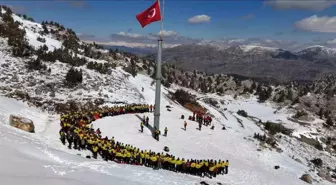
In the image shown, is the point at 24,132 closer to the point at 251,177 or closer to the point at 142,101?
the point at 251,177

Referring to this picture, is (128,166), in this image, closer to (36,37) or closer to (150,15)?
Answer: (150,15)

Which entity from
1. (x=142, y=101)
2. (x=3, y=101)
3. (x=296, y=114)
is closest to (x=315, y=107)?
(x=296, y=114)

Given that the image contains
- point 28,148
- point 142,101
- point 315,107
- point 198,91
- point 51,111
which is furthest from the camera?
point 198,91

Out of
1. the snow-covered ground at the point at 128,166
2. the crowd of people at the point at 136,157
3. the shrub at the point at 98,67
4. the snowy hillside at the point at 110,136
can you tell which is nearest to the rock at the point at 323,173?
the snowy hillside at the point at 110,136

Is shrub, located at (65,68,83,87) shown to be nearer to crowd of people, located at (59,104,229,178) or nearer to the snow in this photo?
the snow

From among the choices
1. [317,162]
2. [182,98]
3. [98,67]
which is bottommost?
[317,162]

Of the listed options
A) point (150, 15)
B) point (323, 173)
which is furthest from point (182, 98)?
point (150, 15)

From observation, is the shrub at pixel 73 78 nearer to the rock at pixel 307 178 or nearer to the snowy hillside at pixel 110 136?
the snowy hillside at pixel 110 136
